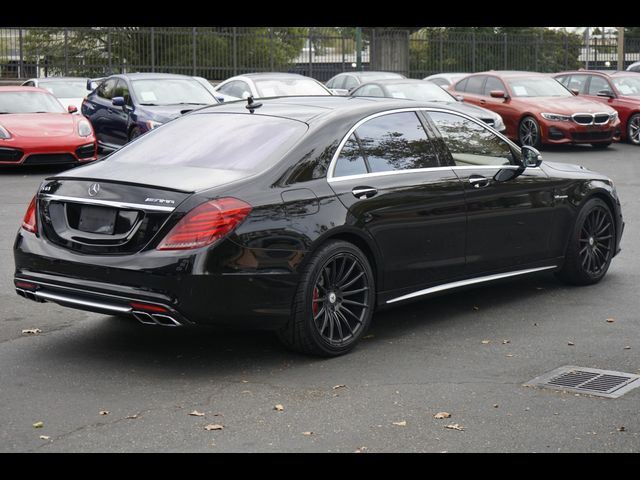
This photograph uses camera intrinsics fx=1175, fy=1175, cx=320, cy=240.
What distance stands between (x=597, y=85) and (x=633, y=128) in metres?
1.68

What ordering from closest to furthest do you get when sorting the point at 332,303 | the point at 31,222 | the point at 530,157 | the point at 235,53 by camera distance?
the point at 332,303
the point at 31,222
the point at 530,157
the point at 235,53

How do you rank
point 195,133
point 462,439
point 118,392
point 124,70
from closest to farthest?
point 462,439
point 118,392
point 195,133
point 124,70

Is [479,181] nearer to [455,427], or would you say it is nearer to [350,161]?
[350,161]

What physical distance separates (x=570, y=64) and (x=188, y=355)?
46.3m

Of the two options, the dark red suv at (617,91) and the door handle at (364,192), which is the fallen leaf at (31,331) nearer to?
the door handle at (364,192)

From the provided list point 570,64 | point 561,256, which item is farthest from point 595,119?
point 570,64

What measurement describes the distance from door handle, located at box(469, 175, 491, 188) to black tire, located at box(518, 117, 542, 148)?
14440 millimetres

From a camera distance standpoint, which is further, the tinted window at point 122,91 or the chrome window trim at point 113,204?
the tinted window at point 122,91

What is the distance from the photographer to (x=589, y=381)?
6.62m

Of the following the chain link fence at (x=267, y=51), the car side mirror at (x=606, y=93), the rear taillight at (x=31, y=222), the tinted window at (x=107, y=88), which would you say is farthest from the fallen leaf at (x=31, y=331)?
the chain link fence at (x=267, y=51)

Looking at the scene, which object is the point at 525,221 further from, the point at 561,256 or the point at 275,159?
the point at 275,159

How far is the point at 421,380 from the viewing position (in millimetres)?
6617

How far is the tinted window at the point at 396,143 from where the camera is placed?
7645mm

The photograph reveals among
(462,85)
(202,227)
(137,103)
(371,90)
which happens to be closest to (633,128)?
(462,85)
